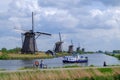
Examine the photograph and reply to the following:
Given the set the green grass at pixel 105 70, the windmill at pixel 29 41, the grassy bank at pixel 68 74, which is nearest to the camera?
the grassy bank at pixel 68 74

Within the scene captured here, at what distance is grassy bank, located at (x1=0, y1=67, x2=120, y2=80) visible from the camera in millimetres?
42719

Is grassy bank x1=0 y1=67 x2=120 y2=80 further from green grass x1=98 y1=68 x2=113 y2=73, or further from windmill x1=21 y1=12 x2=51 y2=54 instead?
windmill x1=21 y1=12 x2=51 y2=54

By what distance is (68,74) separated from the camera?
4572 cm

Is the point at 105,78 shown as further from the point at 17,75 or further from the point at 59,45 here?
the point at 59,45

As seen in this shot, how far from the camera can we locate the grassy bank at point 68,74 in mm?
42719

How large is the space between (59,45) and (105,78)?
14419cm

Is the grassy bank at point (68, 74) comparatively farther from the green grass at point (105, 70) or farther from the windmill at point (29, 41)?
the windmill at point (29, 41)

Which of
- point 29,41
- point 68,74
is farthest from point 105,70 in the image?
point 29,41

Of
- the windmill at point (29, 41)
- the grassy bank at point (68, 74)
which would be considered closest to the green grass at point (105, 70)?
the grassy bank at point (68, 74)

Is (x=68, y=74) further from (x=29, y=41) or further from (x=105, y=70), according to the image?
(x=29, y=41)

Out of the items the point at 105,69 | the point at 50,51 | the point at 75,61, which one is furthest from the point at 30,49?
the point at 105,69

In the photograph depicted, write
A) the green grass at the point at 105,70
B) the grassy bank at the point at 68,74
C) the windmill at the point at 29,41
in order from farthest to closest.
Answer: the windmill at the point at 29,41 → the green grass at the point at 105,70 → the grassy bank at the point at 68,74

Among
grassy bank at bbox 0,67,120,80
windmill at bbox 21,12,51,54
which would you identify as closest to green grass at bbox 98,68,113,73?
grassy bank at bbox 0,67,120,80

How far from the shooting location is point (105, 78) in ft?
155
